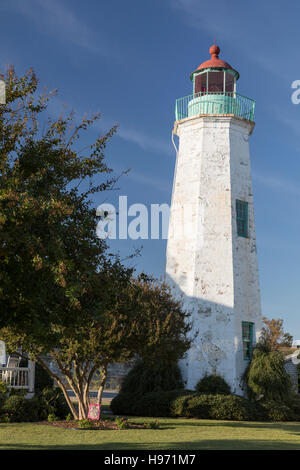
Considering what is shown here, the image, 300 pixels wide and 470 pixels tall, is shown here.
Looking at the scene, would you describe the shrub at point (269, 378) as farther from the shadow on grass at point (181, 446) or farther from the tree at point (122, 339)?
the shadow on grass at point (181, 446)

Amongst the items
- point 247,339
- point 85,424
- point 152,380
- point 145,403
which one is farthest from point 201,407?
point 85,424

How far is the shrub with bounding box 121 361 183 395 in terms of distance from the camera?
2553 centimetres

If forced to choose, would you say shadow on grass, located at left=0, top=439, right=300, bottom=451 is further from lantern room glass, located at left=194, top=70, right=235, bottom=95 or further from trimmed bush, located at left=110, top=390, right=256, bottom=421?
lantern room glass, located at left=194, top=70, right=235, bottom=95

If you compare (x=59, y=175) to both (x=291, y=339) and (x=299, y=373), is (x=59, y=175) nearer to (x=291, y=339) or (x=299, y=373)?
(x=299, y=373)

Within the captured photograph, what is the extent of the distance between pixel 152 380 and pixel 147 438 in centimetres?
1110

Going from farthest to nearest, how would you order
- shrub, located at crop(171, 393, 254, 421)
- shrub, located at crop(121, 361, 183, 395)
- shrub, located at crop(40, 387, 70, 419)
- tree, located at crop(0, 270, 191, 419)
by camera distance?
shrub, located at crop(121, 361, 183, 395), shrub, located at crop(171, 393, 254, 421), shrub, located at crop(40, 387, 70, 419), tree, located at crop(0, 270, 191, 419)

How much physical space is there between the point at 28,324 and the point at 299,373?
22.0 metres

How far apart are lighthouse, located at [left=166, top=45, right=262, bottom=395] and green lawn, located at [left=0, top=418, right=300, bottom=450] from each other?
25.1 ft

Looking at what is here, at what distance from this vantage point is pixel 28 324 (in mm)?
10570

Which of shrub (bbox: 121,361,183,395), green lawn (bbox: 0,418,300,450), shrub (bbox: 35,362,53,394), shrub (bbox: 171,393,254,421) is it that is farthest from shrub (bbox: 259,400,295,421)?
shrub (bbox: 35,362,53,394)

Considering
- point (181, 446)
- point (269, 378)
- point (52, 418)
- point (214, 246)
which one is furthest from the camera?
point (214, 246)

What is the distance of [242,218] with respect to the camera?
2808 cm

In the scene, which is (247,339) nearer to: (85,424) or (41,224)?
(85,424)

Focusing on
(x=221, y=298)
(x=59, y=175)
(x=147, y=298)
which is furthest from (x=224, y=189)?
(x=59, y=175)
